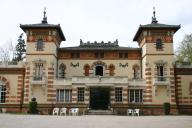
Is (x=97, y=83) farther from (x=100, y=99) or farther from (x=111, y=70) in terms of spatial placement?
(x=111, y=70)

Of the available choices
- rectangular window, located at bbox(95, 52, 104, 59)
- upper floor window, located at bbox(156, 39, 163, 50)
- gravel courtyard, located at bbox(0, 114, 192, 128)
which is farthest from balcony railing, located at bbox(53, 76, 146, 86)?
gravel courtyard, located at bbox(0, 114, 192, 128)

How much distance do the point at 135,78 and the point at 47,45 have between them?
40.9ft

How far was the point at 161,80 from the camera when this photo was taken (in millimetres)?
46094

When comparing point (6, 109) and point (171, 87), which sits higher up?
point (171, 87)

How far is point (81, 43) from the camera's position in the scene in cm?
5181

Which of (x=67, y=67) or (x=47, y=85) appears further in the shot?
(x=67, y=67)

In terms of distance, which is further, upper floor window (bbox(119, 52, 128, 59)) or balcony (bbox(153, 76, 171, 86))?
upper floor window (bbox(119, 52, 128, 59))

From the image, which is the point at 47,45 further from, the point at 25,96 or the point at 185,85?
the point at 185,85

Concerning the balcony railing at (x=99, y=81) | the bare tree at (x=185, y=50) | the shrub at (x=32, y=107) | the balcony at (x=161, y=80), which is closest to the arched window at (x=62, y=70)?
the balcony railing at (x=99, y=81)

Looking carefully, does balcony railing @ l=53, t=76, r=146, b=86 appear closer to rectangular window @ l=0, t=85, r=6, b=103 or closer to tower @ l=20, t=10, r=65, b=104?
tower @ l=20, t=10, r=65, b=104

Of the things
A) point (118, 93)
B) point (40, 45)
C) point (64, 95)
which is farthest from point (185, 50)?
point (40, 45)

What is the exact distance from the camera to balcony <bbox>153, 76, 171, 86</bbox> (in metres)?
45.7

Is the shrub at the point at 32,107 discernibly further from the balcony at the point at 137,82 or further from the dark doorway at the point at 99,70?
the balcony at the point at 137,82

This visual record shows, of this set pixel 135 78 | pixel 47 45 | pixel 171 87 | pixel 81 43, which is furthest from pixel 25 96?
pixel 171 87
